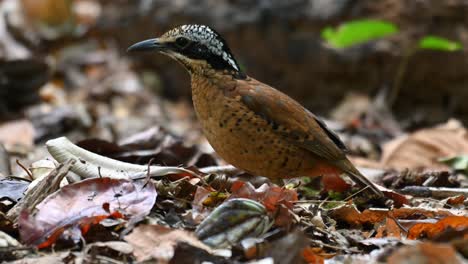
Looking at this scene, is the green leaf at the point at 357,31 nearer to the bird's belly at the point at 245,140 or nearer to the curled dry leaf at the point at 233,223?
the bird's belly at the point at 245,140

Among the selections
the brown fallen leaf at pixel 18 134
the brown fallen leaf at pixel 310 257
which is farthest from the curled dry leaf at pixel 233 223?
the brown fallen leaf at pixel 18 134

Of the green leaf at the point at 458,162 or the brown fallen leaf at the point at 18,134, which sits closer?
the green leaf at the point at 458,162

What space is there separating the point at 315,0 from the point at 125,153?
4.56m


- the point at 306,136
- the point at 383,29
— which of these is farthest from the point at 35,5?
the point at 306,136

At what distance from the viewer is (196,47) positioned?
18.2ft

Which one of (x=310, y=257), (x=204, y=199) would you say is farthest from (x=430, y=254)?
(x=204, y=199)

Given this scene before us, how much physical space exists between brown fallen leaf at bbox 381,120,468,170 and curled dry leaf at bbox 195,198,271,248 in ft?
11.3

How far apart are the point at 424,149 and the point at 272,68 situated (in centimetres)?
321

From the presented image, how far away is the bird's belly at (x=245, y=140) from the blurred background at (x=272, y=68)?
11.7ft

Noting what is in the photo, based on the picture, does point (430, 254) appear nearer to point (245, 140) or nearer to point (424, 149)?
point (245, 140)

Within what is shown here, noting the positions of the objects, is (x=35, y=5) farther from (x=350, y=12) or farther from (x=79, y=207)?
(x=79, y=207)

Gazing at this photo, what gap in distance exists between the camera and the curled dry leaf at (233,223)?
12.7 ft

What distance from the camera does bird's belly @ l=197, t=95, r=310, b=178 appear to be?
5.18 m

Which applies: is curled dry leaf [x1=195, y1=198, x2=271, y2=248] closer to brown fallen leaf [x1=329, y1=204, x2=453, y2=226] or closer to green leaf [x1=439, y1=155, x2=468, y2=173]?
brown fallen leaf [x1=329, y1=204, x2=453, y2=226]
